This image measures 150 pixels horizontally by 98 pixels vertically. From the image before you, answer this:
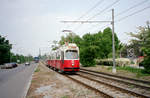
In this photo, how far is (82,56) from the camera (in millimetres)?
28734

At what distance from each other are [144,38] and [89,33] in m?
13.6

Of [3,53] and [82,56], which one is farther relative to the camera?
[3,53]

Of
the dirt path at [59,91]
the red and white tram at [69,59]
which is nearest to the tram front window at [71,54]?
Answer: the red and white tram at [69,59]

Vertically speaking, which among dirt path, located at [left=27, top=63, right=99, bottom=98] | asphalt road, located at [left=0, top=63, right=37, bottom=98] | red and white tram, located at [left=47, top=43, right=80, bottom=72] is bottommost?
asphalt road, located at [left=0, top=63, right=37, bottom=98]

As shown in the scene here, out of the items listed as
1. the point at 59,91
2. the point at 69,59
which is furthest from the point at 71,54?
the point at 59,91

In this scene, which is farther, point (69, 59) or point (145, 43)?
point (69, 59)

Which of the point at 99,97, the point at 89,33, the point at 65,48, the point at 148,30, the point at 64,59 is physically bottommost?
the point at 99,97

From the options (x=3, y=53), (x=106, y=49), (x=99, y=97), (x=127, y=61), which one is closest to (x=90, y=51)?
(x=127, y=61)

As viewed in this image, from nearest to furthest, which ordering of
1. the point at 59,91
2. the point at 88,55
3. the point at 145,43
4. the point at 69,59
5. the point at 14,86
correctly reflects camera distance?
the point at 59,91 < the point at 14,86 < the point at 145,43 < the point at 69,59 < the point at 88,55

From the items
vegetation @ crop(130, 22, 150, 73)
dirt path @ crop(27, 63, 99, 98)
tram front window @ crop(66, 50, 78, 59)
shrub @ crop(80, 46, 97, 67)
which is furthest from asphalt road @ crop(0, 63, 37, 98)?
shrub @ crop(80, 46, 97, 67)

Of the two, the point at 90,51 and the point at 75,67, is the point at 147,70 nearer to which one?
the point at 75,67

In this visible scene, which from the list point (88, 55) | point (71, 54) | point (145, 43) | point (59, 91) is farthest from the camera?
point (88, 55)

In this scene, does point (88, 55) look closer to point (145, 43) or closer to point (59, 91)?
point (145, 43)

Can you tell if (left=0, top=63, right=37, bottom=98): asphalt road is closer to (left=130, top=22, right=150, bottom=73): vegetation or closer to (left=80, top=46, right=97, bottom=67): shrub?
(left=130, top=22, right=150, bottom=73): vegetation
